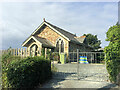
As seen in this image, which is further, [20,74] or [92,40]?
[92,40]

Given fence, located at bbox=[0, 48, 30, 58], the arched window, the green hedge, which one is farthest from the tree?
the green hedge

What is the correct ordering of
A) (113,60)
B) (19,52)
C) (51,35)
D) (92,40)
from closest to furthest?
1. (113,60)
2. (19,52)
3. (51,35)
4. (92,40)

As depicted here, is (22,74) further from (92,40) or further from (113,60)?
(92,40)

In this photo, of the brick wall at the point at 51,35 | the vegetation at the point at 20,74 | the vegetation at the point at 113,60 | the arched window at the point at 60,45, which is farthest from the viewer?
the brick wall at the point at 51,35

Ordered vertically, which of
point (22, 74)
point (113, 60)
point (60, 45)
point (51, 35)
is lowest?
point (22, 74)

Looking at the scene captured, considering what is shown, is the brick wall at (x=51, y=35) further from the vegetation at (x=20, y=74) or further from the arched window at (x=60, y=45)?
the vegetation at (x=20, y=74)

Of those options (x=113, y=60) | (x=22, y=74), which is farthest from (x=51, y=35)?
(x=22, y=74)

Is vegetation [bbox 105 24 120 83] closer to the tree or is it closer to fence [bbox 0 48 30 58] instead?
fence [bbox 0 48 30 58]

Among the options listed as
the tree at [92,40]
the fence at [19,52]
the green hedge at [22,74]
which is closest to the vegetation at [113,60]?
the green hedge at [22,74]

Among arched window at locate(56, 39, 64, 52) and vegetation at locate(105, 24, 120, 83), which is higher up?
arched window at locate(56, 39, 64, 52)

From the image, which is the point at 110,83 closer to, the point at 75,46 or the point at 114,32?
the point at 114,32

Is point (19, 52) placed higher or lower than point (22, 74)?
higher

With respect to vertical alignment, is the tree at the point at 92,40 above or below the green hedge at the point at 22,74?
above

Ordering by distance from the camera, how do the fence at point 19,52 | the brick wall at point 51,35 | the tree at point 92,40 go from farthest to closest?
the tree at point 92,40 < the brick wall at point 51,35 < the fence at point 19,52
